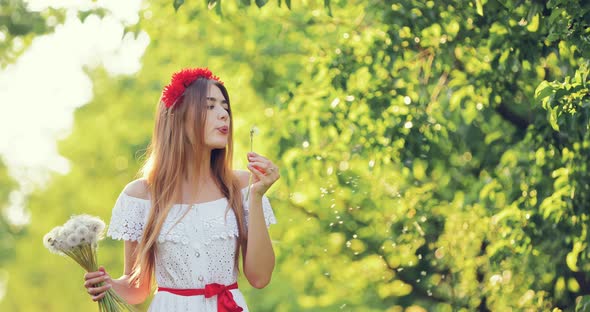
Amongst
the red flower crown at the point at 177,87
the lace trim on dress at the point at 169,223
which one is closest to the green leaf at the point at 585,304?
the lace trim on dress at the point at 169,223

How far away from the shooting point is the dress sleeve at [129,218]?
3.86 metres

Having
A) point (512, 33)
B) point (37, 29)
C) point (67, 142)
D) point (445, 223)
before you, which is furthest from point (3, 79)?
point (512, 33)

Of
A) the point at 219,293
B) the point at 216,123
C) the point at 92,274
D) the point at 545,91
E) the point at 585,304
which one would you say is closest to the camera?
the point at 92,274

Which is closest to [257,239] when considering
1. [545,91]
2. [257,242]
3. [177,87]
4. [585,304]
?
[257,242]

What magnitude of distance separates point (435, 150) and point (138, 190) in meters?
2.56

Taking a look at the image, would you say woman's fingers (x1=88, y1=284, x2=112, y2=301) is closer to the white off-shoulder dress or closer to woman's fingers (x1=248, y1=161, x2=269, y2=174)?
the white off-shoulder dress

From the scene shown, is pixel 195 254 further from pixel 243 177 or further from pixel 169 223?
pixel 243 177

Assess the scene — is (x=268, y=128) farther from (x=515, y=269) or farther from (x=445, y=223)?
(x=515, y=269)

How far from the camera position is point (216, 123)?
152 inches

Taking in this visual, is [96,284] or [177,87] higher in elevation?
[177,87]

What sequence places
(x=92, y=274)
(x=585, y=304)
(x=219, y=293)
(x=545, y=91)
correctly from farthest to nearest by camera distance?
(x=585, y=304) → (x=545, y=91) → (x=219, y=293) → (x=92, y=274)

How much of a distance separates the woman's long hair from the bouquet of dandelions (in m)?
0.17

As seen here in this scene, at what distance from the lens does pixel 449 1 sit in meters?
5.61

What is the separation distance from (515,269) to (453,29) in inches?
55.0
